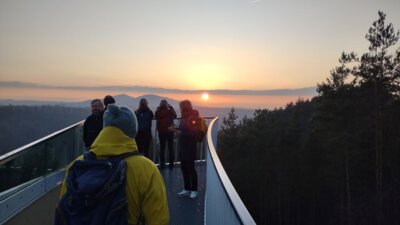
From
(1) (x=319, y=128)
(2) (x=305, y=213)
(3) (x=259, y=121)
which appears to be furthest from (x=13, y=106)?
(1) (x=319, y=128)

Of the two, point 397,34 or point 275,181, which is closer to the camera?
point 397,34

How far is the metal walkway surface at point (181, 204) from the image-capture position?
811 centimetres

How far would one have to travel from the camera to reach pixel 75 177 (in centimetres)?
318

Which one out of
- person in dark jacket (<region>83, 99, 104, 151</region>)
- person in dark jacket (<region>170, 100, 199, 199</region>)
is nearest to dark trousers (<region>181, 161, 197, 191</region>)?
person in dark jacket (<region>170, 100, 199, 199</region>)

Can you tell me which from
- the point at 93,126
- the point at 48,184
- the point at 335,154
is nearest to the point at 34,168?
the point at 48,184

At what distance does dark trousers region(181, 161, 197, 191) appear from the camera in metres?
9.30

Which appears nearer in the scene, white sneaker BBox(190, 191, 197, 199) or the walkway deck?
the walkway deck

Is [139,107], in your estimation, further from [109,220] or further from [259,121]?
[259,121]

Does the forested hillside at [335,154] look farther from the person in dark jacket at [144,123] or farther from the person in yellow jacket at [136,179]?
the person in yellow jacket at [136,179]

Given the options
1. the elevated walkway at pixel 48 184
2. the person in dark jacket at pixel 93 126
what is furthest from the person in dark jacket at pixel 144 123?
the person in dark jacket at pixel 93 126

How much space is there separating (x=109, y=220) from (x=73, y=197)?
28cm

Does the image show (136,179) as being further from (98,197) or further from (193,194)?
(193,194)

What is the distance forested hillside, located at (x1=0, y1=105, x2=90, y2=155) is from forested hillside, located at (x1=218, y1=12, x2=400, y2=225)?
37439mm

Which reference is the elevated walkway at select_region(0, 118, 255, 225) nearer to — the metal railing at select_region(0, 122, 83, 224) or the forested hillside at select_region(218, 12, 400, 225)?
the metal railing at select_region(0, 122, 83, 224)
